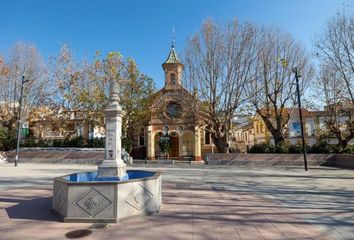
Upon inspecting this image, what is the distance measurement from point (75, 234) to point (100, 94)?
83.4 ft

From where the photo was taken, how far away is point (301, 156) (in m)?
26.0

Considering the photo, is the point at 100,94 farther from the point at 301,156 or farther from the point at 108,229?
the point at 108,229

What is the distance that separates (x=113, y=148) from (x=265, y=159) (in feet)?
66.2

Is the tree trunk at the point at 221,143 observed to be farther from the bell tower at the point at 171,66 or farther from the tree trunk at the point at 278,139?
the bell tower at the point at 171,66

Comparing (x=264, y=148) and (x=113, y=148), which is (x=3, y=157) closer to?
(x=113, y=148)

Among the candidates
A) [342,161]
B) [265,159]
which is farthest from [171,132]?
[342,161]

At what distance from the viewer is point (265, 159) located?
2658 cm

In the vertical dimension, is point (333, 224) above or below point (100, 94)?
below

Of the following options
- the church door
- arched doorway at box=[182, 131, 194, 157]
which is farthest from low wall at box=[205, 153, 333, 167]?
the church door

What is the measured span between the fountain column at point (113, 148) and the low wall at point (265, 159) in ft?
59.4

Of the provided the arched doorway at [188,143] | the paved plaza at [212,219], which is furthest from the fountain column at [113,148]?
the arched doorway at [188,143]

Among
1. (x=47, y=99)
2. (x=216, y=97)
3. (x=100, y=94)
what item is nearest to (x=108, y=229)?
(x=216, y=97)

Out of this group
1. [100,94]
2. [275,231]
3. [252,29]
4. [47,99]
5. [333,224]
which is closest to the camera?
[275,231]

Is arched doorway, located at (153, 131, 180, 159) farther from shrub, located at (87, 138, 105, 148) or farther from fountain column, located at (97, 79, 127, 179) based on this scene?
fountain column, located at (97, 79, 127, 179)
